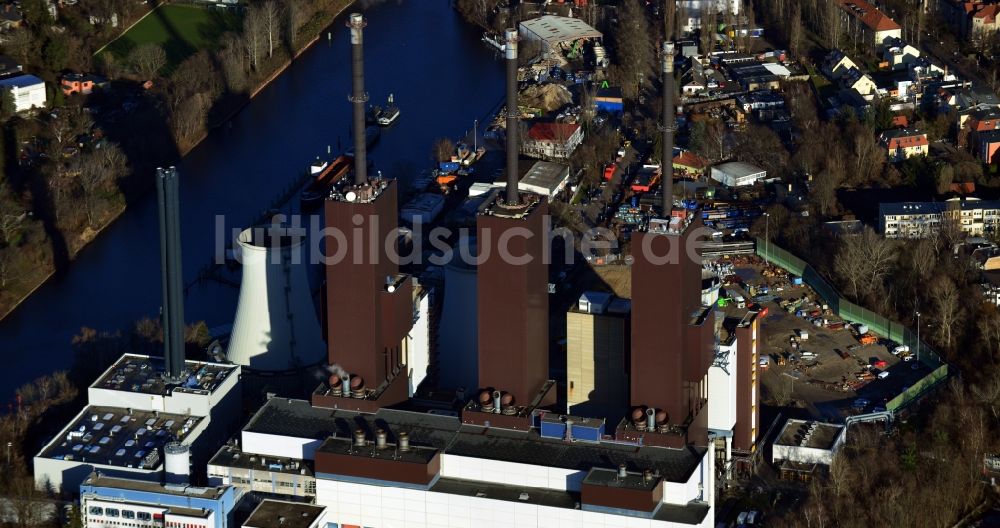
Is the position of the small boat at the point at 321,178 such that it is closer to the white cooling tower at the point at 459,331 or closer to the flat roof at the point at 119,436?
the white cooling tower at the point at 459,331

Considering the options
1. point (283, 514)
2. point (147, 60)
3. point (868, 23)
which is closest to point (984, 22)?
point (868, 23)

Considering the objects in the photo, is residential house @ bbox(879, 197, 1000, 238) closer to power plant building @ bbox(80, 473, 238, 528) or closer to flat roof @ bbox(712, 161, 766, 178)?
flat roof @ bbox(712, 161, 766, 178)

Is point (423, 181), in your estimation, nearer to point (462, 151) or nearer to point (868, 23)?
point (462, 151)

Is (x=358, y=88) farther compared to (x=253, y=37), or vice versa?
(x=253, y=37)

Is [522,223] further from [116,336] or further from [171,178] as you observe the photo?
[116,336]

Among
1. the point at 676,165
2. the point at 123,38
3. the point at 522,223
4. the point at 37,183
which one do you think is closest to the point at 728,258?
the point at 676,165

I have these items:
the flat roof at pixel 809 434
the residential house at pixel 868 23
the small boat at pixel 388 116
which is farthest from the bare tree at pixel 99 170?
the residential house at pixel 868 23

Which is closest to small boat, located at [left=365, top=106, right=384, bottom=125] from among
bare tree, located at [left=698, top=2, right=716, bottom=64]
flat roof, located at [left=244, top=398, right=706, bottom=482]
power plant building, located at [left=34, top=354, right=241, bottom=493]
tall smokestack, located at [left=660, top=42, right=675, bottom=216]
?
bare tree, located at [left=698, top=2, right=716, bottom=64]
